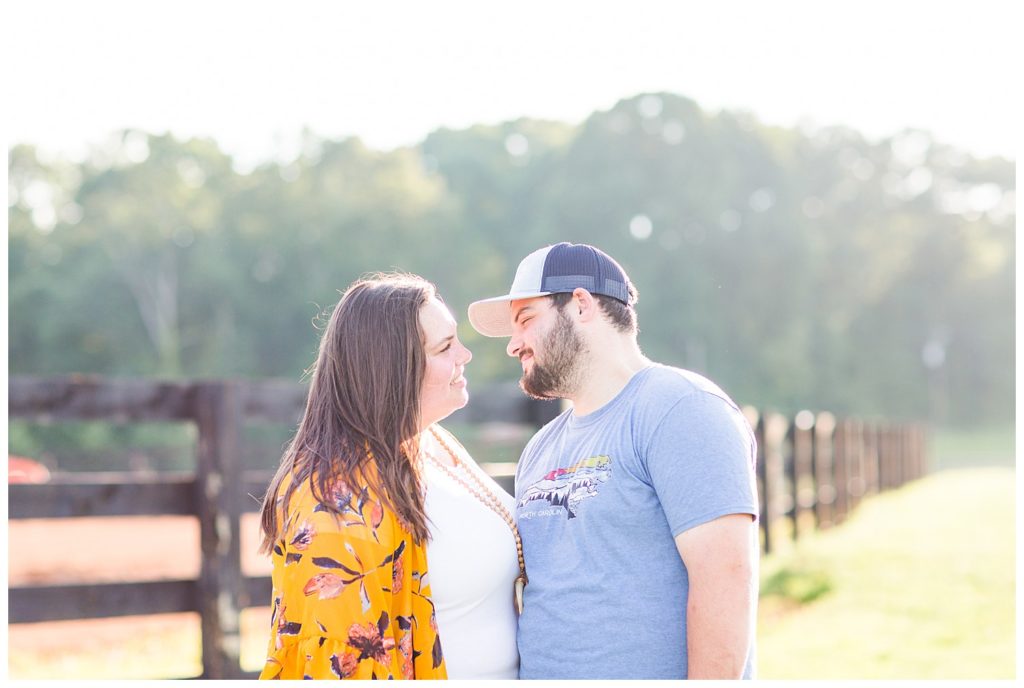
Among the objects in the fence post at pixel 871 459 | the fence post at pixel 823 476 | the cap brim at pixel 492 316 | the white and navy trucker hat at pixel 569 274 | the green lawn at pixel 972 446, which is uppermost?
the white and navy trucker hat at pixel 569 274

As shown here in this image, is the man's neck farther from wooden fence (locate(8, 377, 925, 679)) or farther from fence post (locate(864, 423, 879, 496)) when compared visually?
fence post (locate(864, 423, 879, 496))

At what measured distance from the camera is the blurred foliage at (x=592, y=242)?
4800 centimetres

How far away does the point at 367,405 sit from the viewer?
9.32ft

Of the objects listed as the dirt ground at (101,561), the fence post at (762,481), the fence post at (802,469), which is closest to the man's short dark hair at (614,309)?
the dirt ground at (101,561)

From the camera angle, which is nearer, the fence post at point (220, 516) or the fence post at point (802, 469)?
the fence post at point (220, 516)

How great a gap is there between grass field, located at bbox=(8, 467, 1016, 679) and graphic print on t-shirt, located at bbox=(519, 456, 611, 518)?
2.91 m

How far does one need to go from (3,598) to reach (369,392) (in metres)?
1.39

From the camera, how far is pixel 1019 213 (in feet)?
11.6

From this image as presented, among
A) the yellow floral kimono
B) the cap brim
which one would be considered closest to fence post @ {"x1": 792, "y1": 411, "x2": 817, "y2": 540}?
the cap brim

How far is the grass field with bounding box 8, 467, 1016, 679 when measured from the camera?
578 centimetres

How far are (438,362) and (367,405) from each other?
0.24 metres

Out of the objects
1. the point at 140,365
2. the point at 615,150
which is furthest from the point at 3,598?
the point at 615,150

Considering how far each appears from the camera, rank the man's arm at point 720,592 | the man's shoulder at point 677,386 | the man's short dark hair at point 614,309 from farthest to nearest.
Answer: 1. the man's short dark hair at point 614,309
2. the man's shoulder at point 677,386
3. the man's arm at point 720,592

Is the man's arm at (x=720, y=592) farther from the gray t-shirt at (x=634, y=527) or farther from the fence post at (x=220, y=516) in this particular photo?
the fence post at (x=220, y=516)
